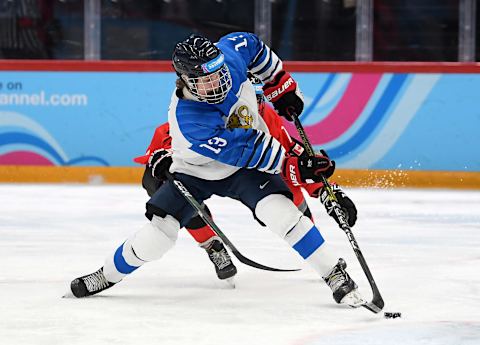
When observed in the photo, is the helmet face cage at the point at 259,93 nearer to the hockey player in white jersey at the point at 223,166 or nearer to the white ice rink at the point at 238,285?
the hockey player in white jersey at the point at 223,166

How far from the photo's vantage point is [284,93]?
3645 mm

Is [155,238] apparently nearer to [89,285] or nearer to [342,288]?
[89,285]

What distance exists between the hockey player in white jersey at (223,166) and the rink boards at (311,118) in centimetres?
360

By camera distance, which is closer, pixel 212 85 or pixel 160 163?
pixel 212 85

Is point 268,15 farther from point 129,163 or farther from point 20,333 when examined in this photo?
point 20,333

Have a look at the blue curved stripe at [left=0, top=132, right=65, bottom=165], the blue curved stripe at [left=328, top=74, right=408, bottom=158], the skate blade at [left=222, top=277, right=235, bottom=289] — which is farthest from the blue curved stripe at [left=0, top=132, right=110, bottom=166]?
the skate blade at [left=222, top=277, right=235, bottom=289]

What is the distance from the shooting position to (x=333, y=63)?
7199 millimetres

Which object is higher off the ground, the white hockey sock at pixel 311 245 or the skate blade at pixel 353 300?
the white hockey sock at pixel 311 245

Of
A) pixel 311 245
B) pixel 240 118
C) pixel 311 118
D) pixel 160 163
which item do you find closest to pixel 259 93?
pixel 240 118

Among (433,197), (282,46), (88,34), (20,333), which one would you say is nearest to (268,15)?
(282,46)

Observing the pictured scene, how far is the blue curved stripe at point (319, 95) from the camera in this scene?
7.12m

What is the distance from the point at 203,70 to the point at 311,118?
401 cm

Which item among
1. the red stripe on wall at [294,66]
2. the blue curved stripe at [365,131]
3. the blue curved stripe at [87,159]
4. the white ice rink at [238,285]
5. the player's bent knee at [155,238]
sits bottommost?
the blue curved stripe at [87,159]

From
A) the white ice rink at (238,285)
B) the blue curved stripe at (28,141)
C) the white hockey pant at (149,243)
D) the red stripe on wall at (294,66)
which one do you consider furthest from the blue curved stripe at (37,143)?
the white hockey pant at (149,243)
